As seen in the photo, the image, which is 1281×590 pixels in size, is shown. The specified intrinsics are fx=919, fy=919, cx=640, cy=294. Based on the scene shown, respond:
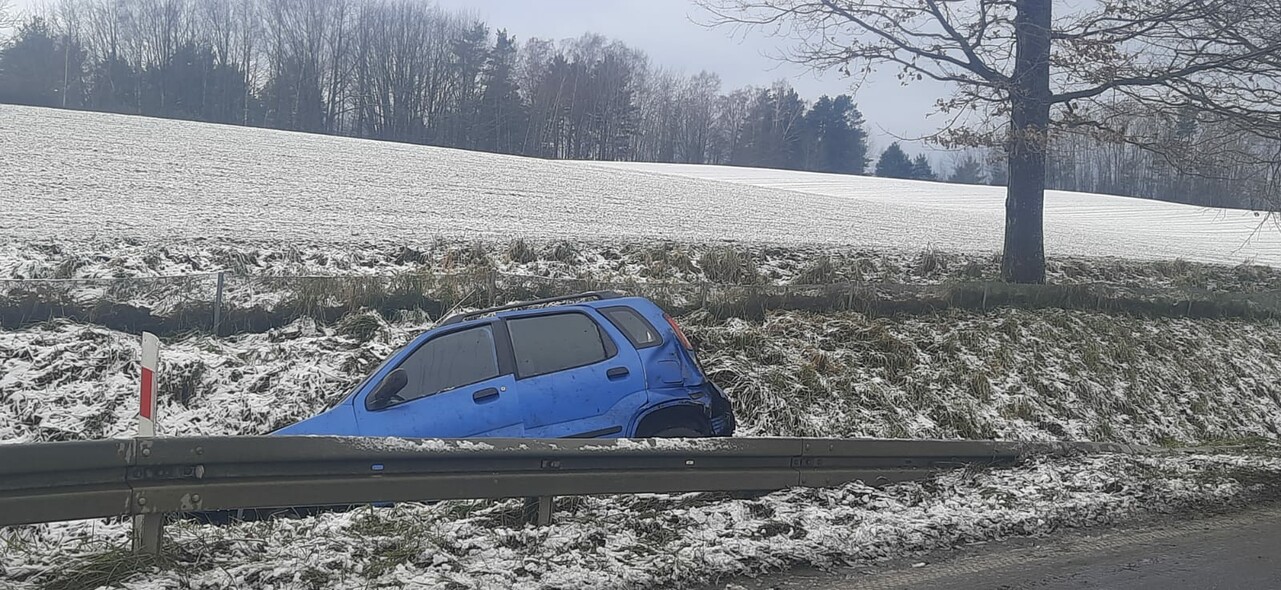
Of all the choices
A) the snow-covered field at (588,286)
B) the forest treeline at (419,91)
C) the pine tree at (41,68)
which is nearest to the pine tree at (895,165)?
the forest treeline at (419,91)

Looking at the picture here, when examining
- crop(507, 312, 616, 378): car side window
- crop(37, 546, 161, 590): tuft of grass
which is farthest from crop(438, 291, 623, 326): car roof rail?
crop(37, 546, 161, 590): tuft of grass

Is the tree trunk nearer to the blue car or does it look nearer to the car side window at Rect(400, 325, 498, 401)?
the blue car

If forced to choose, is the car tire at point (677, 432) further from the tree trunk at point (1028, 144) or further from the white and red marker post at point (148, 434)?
the tree trunk at point (1028, 144)

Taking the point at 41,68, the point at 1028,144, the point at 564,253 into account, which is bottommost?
the point at 564,253

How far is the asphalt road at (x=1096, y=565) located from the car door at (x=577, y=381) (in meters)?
2.14

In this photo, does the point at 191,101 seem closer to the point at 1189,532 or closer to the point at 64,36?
the point at 64,36

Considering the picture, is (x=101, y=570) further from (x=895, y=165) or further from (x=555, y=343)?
(x=895, y=165)

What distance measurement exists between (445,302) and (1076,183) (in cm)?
8051

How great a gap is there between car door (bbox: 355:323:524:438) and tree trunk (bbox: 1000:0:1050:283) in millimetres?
9977

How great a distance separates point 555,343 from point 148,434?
2988mm

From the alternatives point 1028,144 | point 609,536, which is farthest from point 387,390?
point 1028,144

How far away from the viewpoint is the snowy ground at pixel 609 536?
15.0ft

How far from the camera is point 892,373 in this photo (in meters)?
11.1

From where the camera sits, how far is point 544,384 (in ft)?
22.6
